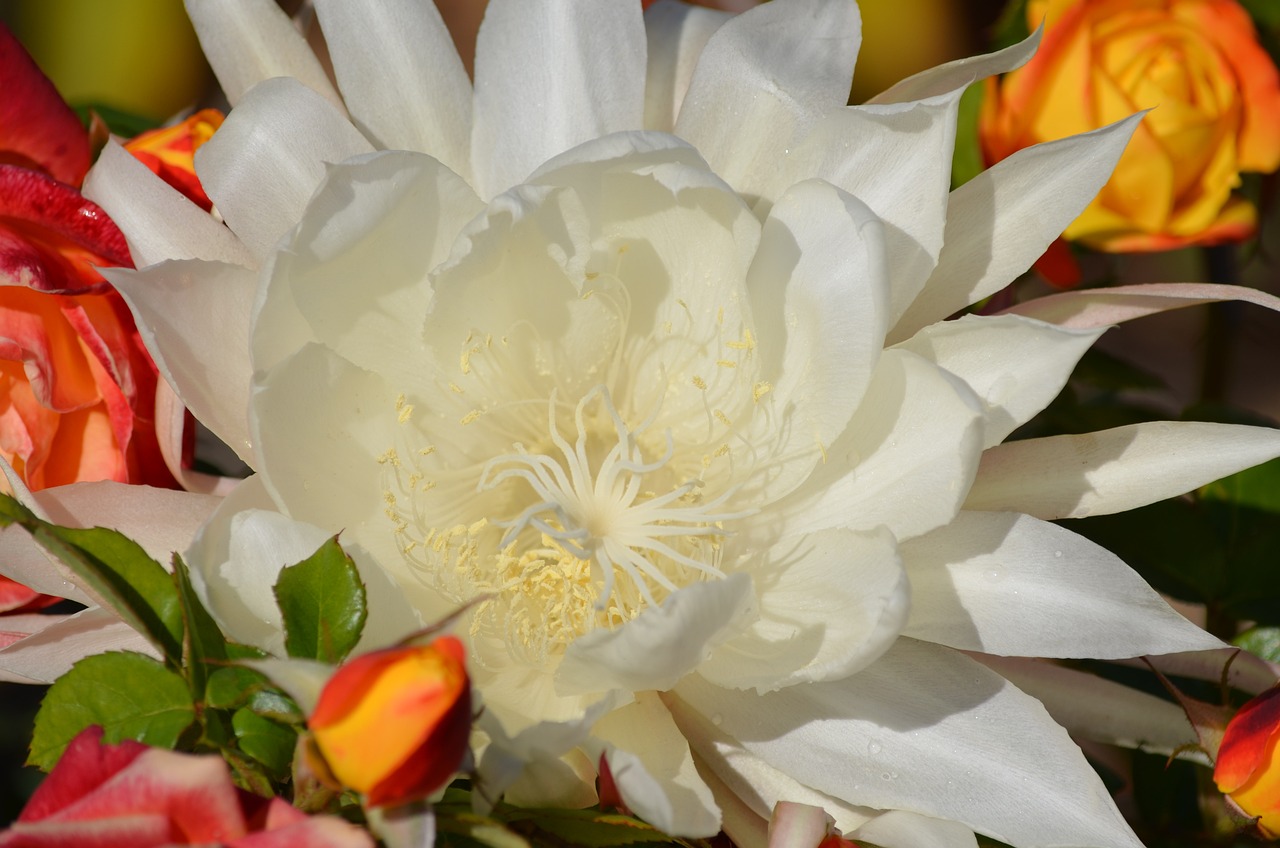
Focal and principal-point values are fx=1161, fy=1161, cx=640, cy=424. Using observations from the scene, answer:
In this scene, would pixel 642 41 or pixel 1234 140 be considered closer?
pixel 642 41

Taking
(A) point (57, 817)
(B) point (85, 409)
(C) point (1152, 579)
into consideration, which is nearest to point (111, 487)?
(B) point (85, 409)

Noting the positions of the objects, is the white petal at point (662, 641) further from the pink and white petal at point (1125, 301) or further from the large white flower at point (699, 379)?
the pink and white petal at point (1125, 301)

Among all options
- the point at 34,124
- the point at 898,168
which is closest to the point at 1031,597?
the point at 898,168

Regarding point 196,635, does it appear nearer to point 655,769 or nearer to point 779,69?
point 655,769

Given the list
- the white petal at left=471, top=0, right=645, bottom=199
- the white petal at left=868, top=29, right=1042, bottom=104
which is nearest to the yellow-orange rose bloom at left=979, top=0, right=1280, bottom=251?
the white petal at left=868, top=29, right=1042, bottom=104

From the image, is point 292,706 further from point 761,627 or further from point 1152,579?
point 1152,579

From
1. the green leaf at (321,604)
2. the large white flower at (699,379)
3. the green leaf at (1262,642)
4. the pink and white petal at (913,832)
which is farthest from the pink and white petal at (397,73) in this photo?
the green leaf at (1262,642)
